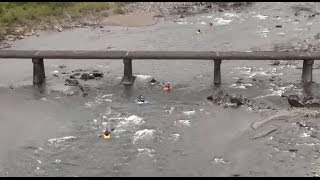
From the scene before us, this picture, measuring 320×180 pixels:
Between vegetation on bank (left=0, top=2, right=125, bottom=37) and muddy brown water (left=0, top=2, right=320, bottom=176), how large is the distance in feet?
12.2

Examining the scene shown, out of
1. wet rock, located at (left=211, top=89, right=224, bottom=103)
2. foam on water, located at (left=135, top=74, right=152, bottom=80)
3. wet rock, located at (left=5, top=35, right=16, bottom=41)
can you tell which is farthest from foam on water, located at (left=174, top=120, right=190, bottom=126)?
wet rock, located at (left=5, top=35, right=16, bottom=41)

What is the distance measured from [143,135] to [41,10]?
21925mm

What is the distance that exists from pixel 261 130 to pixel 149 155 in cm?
441

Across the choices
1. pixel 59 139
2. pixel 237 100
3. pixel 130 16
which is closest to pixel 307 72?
pixel 237 100

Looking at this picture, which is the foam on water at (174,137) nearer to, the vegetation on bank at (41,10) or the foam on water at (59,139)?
the foam on water at (59,139)

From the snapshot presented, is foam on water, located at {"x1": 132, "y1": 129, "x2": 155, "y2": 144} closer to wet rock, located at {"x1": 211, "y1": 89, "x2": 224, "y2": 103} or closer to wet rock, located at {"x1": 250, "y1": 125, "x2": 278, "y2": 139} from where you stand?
wet rock, located at {"x1": 250, "y1": 125, "x2": 278, "y2": 139}

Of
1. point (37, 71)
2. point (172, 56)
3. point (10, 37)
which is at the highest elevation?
point (172, 56)

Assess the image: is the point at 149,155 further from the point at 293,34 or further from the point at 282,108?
the point at 293,34

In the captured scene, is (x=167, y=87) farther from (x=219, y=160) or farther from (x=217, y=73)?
(x=219, y=160)

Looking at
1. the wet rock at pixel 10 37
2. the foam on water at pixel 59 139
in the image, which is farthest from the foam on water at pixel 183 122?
the wet rock at pixel 10 37

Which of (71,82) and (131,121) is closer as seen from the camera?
(131,121)

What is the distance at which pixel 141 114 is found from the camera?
69.6 ft

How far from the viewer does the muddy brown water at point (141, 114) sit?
17.3m

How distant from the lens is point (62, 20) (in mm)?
37250
